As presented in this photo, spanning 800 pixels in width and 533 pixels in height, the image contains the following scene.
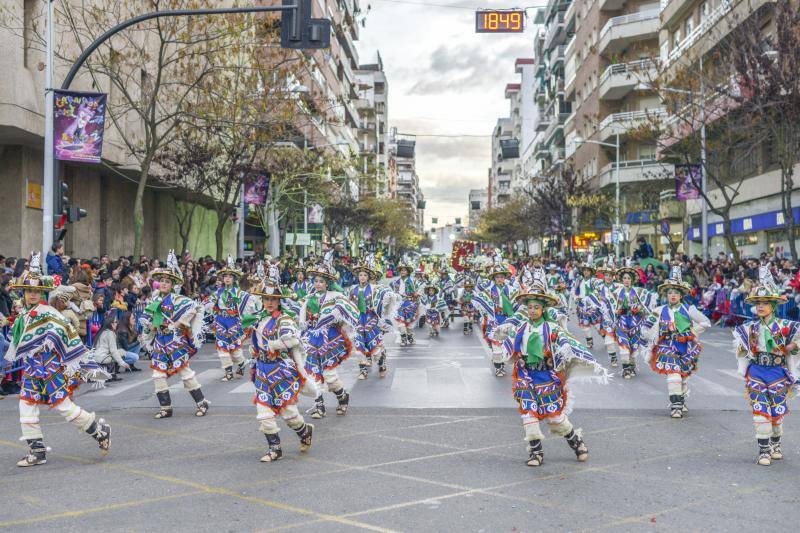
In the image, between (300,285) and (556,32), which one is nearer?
(300,285)

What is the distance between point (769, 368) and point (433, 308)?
14611mm

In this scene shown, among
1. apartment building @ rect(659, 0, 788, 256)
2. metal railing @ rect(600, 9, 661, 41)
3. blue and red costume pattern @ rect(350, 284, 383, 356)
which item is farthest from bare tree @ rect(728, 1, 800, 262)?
metal railing @ rect(600, 9, 661, 41)

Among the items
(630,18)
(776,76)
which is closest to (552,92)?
(630,18)

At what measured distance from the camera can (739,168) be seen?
122ft

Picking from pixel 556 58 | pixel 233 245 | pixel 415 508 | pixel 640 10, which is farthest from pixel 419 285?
pixel 556 58

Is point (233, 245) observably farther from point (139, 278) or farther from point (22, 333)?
point (22, 333)

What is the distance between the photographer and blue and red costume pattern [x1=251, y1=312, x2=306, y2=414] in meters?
8.34

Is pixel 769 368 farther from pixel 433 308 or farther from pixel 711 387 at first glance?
pixel 433 308

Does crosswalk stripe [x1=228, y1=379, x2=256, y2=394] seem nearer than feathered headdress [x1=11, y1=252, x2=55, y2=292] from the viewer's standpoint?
No

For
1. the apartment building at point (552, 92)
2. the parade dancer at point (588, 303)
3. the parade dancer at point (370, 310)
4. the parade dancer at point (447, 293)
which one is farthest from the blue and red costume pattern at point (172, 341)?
the apartment building at point (552, 92)

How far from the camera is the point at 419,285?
811 inches

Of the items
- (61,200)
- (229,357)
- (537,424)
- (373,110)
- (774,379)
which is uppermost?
(373,110)

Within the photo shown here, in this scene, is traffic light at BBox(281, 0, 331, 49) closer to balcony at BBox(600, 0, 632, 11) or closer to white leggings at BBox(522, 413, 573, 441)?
white leggings at BBox(522, 413, 573, 441)

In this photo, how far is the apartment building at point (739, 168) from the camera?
3102 cm
